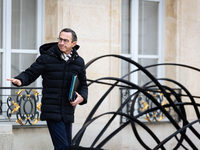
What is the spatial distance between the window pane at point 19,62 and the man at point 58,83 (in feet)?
9.23

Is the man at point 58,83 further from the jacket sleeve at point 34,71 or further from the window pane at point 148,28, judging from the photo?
the window pane at point 148,28

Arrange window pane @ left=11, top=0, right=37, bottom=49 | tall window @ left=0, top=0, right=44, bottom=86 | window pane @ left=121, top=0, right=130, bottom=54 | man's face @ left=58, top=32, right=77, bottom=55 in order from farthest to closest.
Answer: window pane @ left=121, top=0, right=130, bottom=54 → window pane @ left=11, top=0, right=37, bottom=49 → tall window @ left=0, top=0, right=44, bottom=86 → man's face @ left=58, top=32, right=77, bottom=55

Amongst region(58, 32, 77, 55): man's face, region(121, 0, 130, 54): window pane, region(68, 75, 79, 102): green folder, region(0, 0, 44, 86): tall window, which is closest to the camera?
region(68, 75, 79, 102): green folder

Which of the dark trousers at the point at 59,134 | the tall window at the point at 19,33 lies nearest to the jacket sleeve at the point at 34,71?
the dark trousers at the point at 59,134

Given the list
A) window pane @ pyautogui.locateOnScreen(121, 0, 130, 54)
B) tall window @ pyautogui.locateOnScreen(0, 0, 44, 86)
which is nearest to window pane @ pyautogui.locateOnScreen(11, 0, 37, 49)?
tall window @ pyautogui.locateOnScreen(0, 0, 44, 86)

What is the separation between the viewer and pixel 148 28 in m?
7.20

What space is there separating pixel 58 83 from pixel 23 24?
123 inches

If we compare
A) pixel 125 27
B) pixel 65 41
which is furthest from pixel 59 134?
pixel 125 27

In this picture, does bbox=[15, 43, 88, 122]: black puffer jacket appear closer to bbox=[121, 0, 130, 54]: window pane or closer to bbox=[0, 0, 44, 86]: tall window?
bbox=[0, 0, 44, 86]: tall window

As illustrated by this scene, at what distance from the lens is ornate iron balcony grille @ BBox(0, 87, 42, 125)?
559 cm

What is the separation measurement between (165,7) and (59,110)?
4.64 meters

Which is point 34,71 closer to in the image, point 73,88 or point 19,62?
point 73,88

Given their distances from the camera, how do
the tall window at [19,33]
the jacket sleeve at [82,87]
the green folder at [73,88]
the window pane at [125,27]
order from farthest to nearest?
the window pane at [125,27], the tall window at [19,33], the jacket sleeve at [82,87], the green folder at [73,88]

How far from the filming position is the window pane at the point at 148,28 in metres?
7.12
